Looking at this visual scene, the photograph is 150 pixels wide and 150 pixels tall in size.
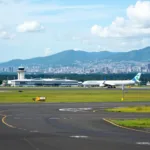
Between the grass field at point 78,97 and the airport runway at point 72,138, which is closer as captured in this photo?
the airport runway at point 72,138

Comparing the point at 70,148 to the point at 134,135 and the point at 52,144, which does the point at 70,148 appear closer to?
the point at 52,144

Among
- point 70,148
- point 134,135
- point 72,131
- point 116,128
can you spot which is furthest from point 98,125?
point 70,148

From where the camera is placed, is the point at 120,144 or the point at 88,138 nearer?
the point at 120,144

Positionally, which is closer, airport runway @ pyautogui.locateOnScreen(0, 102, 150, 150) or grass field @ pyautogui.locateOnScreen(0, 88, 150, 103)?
airport runway @ pyautogui.locateOnScreen(0, 102, 150, 150)

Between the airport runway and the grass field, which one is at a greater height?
the airport runway

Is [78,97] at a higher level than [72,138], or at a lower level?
lower

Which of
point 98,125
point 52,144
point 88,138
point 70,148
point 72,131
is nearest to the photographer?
point 70,148

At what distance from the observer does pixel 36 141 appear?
82.6 ft

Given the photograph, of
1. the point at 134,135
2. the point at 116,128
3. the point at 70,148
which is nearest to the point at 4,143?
the point at 70,148

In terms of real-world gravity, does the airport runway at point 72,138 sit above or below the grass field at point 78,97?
above

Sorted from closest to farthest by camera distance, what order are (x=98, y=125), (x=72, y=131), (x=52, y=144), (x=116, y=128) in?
(x=52, y=144), (x=72, y=131), (x=116, y=128), (x=98, y=125)

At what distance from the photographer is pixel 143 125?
34.1m

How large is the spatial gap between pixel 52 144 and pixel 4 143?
263 cm

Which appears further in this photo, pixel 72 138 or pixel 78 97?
pixel 78 97
